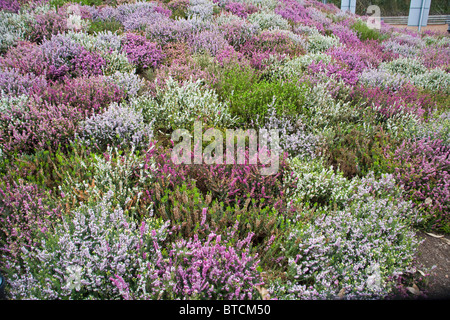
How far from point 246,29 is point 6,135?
570cm

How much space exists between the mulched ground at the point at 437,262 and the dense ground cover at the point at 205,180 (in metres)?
0.11

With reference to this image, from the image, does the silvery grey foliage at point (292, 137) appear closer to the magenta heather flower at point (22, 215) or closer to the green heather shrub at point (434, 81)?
the magenta heather flower at point (22, 215)

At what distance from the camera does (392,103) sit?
4562 mm

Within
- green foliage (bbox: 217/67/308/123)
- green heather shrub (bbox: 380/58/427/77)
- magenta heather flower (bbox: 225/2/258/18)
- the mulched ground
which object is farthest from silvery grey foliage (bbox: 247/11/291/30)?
the mulched ground

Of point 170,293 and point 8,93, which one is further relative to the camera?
point 8,93

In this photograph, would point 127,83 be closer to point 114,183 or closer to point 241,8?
point 114,183

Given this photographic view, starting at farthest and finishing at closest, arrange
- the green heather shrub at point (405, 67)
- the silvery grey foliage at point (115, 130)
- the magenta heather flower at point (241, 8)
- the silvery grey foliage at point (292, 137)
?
the magenta heather flower at point (241, 8) < the green heather shrub at point (405, 67) < the silvery grey foliage at point (292, 137) < the silvery grey foliage at point (115, 130)

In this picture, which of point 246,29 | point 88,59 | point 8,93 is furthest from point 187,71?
point 246,29

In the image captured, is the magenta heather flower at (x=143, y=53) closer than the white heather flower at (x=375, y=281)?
No

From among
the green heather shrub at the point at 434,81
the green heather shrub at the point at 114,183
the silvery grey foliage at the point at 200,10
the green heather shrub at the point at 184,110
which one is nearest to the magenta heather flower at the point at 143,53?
the green heather shrub at the point at 184,110

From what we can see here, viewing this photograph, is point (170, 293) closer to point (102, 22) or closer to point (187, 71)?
point (187, 71)
